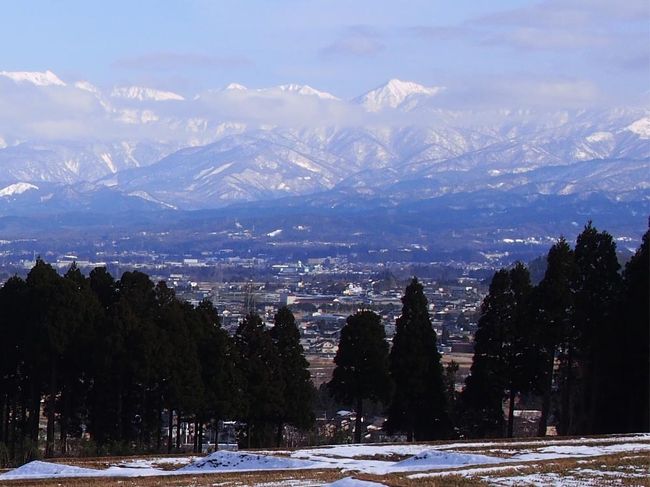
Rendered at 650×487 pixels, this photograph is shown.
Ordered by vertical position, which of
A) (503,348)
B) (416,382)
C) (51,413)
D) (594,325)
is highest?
(594,325)

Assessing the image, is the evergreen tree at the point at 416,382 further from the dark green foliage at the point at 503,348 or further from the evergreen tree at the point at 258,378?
the evergreen tree at the point at 258,378

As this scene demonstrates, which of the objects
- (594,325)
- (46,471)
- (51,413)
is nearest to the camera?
(46,471)

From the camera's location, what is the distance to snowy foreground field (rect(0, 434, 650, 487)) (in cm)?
2294

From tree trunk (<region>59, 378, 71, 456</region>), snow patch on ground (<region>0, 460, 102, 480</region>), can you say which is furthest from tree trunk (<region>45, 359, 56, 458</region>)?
snow patch on ground (<region>0, 460, 102, 480</region>)

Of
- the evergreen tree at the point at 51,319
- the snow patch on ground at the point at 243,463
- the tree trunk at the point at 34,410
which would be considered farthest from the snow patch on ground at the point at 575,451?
the tree trunk at the point at 34,410

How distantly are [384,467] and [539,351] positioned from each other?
15.3 m

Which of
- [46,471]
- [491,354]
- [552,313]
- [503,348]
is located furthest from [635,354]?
[46,471]

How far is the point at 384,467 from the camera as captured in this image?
86.0ft

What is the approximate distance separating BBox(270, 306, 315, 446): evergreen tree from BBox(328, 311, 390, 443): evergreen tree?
1018 mm

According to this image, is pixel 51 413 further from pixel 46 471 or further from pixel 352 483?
pixel 352 483

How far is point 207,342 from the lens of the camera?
4053 centimetres

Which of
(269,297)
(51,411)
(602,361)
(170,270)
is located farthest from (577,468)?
(170,270)

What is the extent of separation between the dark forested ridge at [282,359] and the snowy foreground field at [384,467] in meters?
7.92

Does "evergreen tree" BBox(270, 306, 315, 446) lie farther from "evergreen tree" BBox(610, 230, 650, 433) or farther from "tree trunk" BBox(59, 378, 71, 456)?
"evergreen tree" BBox(610, 230, 650, 433)
